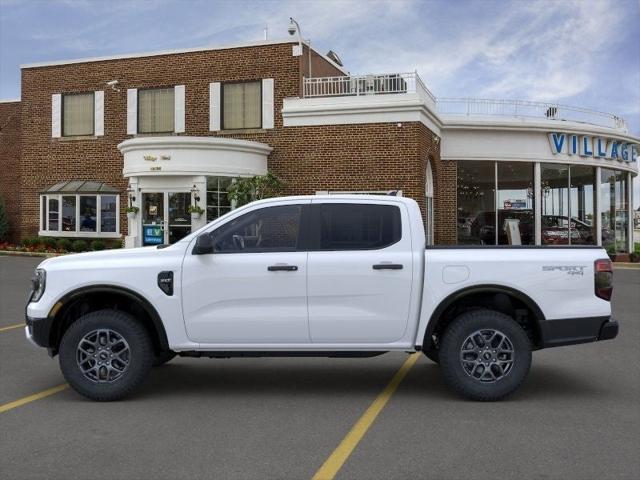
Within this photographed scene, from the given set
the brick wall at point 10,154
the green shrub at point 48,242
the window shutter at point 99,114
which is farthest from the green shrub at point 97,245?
the brick wall at point 10,154

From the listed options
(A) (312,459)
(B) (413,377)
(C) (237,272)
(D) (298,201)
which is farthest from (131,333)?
(B) (413,377)

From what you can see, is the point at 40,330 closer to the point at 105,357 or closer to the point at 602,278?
the point at 105,357

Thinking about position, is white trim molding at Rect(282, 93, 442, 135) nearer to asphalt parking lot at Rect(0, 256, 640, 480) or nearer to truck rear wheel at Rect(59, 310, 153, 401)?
asphalt parking lot at Rect(0, 256, 640, 480)

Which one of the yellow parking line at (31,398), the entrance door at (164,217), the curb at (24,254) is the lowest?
the yellow parking line at (31,398)

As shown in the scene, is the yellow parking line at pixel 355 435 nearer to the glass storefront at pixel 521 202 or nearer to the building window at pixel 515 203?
the glass storefront at pixel 521 202

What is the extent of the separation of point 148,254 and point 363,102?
1627 centimetres

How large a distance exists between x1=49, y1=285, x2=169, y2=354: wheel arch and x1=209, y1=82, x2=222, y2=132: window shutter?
60.4 feet

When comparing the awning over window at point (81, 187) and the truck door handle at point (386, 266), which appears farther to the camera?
the awning over window at point (81, 187)

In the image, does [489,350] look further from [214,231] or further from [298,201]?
[214,231]

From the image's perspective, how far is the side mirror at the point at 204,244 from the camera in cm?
586

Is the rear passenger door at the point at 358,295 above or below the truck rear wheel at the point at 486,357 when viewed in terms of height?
above

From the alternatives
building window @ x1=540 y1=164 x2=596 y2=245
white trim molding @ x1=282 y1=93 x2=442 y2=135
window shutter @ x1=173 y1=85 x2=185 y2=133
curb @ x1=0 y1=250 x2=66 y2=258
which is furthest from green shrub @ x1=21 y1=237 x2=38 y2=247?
building window @ x1=540 y1=164 x2=596 y2=245

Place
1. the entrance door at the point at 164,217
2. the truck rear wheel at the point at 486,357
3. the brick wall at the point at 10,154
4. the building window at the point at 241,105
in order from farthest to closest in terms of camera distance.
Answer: the brick wall at the point at 10,154
the building window at the point at 241,105
the entrance door at the point at 164,217
the truck rear wheel at the point at 486,357

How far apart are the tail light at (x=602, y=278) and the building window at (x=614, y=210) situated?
22610 mm
